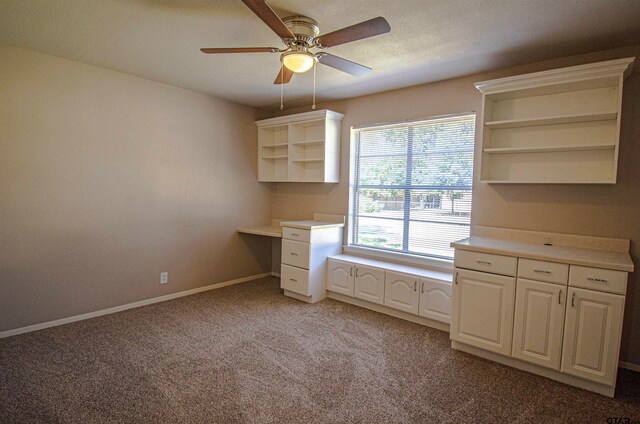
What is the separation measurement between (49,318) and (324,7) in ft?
11.4

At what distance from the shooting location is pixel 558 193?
2795 mm

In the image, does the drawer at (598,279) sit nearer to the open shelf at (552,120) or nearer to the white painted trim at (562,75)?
the open shelf at (552,120)

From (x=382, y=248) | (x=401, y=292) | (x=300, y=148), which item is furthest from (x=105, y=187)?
(x=401, y=292)

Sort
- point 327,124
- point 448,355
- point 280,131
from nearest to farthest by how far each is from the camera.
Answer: point 448,355, point 327,124, point 280,131

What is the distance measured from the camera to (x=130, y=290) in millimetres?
3611

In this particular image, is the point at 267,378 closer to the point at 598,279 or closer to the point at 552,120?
the point at 598,279

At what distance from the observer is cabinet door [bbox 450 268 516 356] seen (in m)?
2.50

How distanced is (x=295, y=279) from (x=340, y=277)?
52 cm

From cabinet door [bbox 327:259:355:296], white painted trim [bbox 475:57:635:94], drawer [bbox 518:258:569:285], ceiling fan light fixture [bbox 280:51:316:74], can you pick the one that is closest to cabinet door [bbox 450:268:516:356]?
drawer [bbox 518:258:569:285]

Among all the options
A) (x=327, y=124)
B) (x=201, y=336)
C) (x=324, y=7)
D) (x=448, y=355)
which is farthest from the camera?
(x=327, y=124)

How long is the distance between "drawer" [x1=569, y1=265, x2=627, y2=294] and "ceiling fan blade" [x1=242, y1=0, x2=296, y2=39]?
2.38 meters

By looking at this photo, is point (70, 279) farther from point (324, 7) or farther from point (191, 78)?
point (324, 7)

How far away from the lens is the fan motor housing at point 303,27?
7.20 feet

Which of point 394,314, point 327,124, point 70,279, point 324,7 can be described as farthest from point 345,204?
point 70,279
